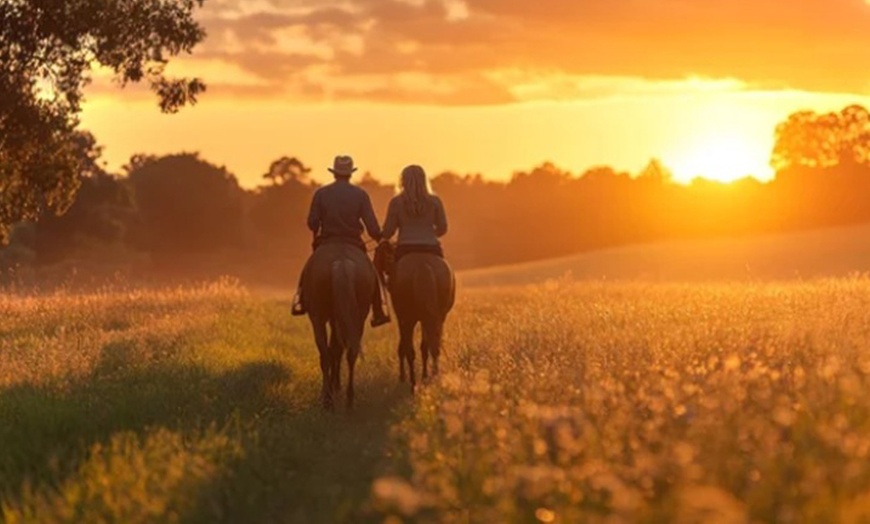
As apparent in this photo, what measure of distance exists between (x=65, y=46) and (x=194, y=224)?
57.7 meters

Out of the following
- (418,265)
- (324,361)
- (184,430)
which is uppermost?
(418,265)

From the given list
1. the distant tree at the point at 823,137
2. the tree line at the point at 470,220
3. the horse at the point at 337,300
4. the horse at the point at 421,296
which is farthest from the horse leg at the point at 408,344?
the distant tree at the point at 823,137

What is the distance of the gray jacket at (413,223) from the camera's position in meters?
16.0

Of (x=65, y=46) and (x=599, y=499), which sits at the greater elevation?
(x=65, y=46)

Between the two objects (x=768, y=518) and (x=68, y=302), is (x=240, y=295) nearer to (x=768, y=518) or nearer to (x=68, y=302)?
(x=68, y=302)

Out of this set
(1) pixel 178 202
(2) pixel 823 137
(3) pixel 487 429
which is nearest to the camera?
(3) pixel 487 429

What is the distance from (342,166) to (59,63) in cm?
974

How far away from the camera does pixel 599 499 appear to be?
7707 millimetres

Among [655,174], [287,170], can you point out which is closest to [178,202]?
[287,170]

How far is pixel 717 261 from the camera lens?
208ft

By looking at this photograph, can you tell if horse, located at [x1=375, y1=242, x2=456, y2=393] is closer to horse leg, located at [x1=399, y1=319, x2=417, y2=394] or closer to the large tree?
horse leg, located at [x1=399, y1=319, x2=417, y2=394]

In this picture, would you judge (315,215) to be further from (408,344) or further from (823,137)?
(823,137)

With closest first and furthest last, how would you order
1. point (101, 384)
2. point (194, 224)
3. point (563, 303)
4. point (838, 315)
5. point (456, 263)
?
point (101, 384)
point (838, 315)
point (563, 303)
point (194, 224)
point (456, 263)

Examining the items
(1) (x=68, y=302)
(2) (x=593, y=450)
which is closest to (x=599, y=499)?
(2) (x=593, y=450)
